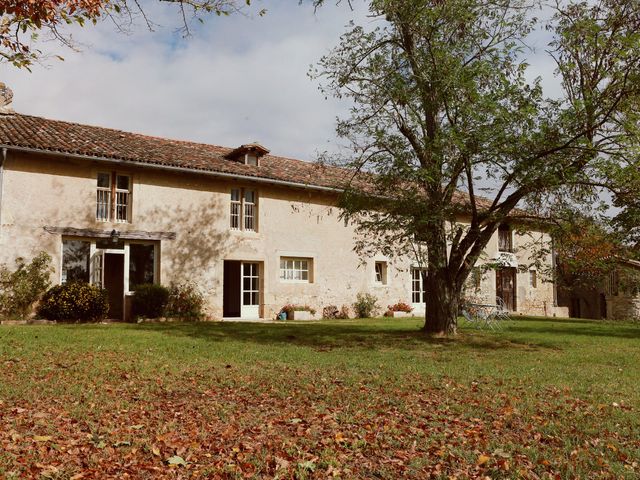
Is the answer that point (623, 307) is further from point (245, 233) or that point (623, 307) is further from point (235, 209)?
point (235, 209)

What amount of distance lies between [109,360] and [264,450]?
15.8 ft

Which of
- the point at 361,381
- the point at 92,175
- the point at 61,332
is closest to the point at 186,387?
the point at 361,381

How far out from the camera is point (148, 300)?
50.6ft

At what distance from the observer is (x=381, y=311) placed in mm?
20500

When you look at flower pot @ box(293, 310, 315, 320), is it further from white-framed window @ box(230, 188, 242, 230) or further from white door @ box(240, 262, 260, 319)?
white-framed window @ box(230, 188, 242, 230)

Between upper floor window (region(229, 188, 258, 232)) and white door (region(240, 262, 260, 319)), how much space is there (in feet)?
4.22

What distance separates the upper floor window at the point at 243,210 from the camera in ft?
58.7

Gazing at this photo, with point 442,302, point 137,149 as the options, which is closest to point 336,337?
point 442,302

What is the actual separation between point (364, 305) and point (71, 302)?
9.92m

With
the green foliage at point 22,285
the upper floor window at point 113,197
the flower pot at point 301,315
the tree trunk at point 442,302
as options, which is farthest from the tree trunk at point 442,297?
the green foliage at point 22,285

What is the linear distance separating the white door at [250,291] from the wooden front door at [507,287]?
41.3 ft

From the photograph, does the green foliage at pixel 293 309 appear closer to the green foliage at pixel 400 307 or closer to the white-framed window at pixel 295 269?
the white-framed window at pixel 295 269

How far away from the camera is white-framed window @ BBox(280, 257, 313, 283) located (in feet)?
61.3

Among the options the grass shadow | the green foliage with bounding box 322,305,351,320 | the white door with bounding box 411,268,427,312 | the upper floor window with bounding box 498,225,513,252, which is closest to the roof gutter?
the grass shadow
